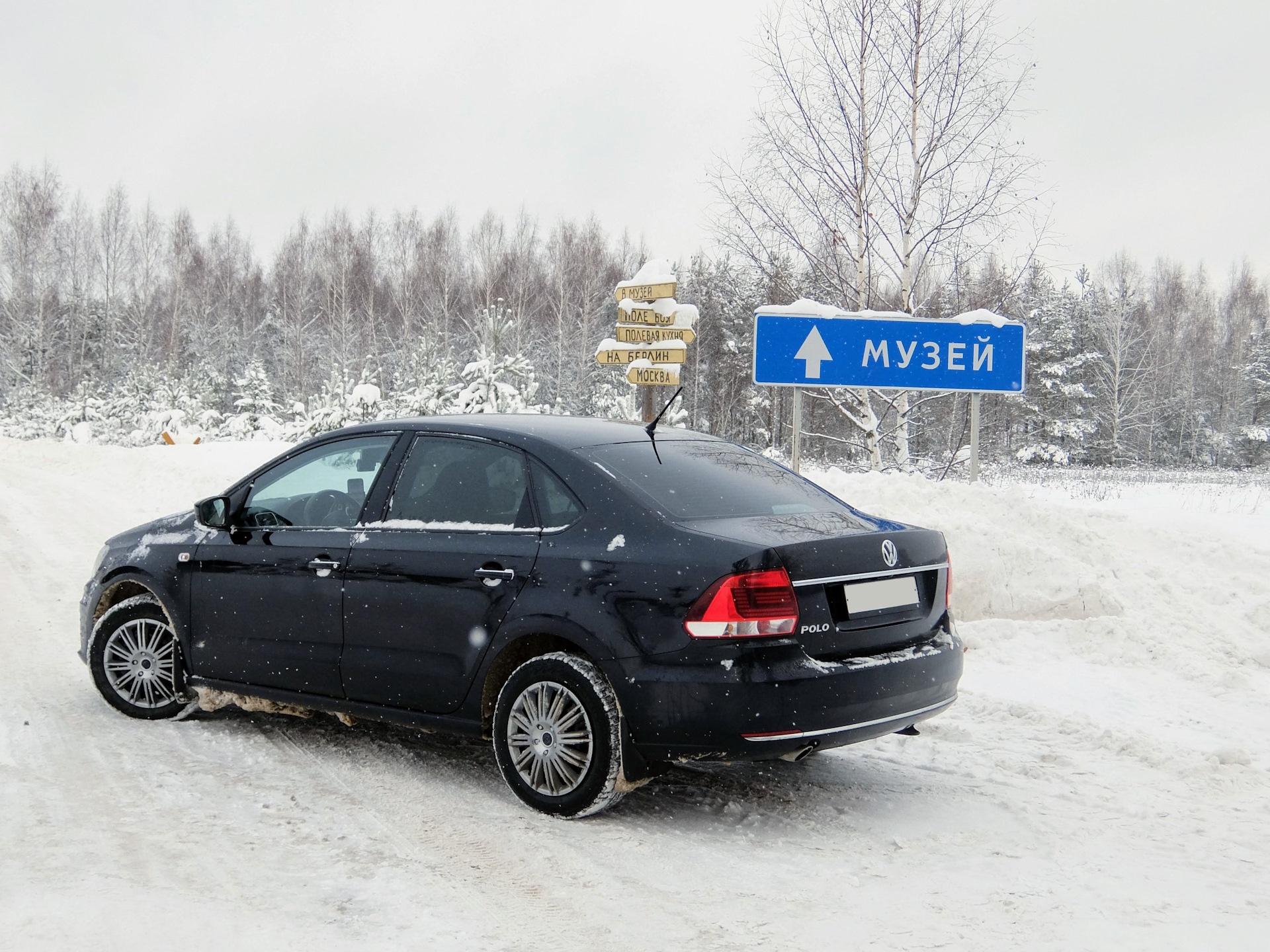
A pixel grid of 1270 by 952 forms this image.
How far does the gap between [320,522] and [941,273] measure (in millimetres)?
12697

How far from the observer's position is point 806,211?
51.0 feet

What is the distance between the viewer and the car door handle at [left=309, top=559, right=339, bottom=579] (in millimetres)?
4645

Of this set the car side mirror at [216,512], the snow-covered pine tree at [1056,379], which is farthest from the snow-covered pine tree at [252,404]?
the snow-covered pine tree at [1056,379]

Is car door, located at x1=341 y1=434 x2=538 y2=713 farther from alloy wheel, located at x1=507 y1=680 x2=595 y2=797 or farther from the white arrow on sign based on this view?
the white arrow on sign

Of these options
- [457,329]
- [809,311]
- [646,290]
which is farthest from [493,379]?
[457,329]

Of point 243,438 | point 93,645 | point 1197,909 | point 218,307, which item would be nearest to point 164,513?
point 93,645

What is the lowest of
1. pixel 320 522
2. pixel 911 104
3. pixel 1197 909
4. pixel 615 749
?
pixel 1197 909

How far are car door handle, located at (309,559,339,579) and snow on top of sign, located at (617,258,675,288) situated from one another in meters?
8.69

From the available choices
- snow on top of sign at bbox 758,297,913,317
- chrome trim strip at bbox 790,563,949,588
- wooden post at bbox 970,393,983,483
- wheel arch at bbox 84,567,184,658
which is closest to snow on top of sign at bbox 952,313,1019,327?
snow on top of sign at bbox 758,297,913,317

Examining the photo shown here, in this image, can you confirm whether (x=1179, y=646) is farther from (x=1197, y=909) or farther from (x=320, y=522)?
(x=320, y=522)

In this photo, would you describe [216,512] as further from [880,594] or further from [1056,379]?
[1056,379]

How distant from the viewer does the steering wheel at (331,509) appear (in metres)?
4.77

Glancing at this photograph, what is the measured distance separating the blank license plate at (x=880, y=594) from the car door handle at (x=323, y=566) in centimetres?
224

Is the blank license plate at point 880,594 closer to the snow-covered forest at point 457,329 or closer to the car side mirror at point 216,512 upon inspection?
the car side mirror at point 216,512
